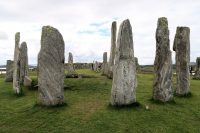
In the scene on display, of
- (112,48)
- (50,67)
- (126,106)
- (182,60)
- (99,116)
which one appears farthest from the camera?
(112,48)

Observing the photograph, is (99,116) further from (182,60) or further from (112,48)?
(112,48)

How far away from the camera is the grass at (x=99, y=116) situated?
1667 centimetres

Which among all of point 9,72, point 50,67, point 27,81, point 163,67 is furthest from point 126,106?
point 9,72

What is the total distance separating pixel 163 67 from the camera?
68.0ft

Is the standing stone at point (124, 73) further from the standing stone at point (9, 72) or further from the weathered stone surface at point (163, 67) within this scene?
the standing stone at point (9, 72)

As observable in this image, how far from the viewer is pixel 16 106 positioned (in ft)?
72.2

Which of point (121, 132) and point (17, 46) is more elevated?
point (17, 46)

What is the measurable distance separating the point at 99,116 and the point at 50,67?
424 centimetres

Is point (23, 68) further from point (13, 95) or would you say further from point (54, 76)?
point (54, 76)

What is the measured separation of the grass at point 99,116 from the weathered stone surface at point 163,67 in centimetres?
63

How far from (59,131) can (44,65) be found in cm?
501

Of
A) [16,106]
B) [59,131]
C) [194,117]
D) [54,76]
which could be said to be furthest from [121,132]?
[16,106]

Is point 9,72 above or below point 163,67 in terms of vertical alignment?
below

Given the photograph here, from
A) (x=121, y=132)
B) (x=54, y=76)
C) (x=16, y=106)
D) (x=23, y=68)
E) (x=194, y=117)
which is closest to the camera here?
(x=121, y=132)
